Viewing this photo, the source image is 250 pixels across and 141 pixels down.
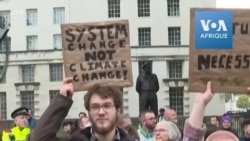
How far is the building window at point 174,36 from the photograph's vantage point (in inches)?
2141

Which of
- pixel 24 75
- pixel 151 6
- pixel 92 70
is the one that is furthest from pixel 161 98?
pixel 92 70

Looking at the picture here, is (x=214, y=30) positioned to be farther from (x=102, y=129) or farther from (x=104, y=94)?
(x=102, y=129)

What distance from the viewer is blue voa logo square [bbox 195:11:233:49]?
690cm

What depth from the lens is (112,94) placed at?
4.77 metres

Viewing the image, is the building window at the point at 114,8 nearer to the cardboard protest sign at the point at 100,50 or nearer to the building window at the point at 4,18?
the building window at the point at 4,18

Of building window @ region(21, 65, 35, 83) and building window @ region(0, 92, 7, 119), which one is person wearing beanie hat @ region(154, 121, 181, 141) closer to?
building window @ region(0, 92, 7, 119)

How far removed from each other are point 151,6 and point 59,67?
8.47 metres

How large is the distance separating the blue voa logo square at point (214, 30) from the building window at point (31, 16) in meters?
50.1

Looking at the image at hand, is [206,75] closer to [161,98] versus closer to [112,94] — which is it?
[112,94]

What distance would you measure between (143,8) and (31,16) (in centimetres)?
881

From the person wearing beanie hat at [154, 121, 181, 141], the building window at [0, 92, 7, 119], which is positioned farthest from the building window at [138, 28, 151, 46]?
the person wearing beanie hat at [154, 121, 181, 141]

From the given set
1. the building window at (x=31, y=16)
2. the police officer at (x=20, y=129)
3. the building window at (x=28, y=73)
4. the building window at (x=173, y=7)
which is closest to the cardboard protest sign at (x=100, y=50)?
the police officer at (x=20, y=129)

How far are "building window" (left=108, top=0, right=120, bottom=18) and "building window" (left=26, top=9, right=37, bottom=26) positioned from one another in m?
5.93

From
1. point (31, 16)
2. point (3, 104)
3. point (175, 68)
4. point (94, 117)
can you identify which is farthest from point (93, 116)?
point (3, 104)
